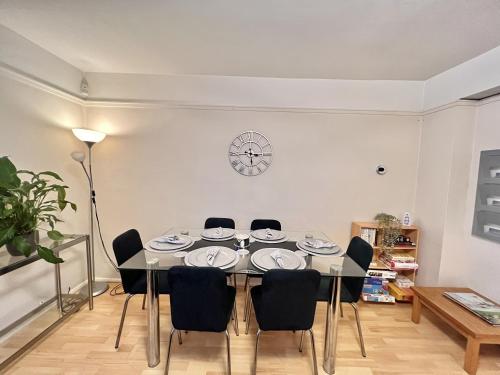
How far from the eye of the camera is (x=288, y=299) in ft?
4.63

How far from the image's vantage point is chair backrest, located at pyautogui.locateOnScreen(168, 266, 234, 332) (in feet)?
4.48

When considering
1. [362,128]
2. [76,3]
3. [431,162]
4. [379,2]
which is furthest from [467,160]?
[76,3]

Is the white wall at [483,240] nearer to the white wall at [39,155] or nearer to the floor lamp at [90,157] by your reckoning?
the floor lamp at [90,157]

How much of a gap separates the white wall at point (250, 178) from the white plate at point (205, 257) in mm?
1038

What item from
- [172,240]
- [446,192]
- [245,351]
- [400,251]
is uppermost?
[446,192]

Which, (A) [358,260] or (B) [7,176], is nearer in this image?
(B) [7,176]

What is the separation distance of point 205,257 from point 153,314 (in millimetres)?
548

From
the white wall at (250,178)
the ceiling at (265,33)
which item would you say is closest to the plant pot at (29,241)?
the white wall at (250,178)

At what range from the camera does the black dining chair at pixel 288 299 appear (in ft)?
4.48

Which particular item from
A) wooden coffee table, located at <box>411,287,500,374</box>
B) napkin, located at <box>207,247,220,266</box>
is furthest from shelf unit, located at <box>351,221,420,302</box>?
napkin, located at <box>207,247,220,266</box>

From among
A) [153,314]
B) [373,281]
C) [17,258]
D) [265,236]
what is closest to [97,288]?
[17,258]

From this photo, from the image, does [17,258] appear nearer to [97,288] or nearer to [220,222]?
[97,288]

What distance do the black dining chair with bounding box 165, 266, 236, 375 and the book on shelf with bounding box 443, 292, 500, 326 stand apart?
Result: 6.55ft

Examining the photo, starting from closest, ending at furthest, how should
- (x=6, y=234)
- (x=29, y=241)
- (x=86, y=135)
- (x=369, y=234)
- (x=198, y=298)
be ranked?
(x=198, y=298), (x=6, y=234), (x=29, y=241), (x=86, y=135), (x=369, y=234)
